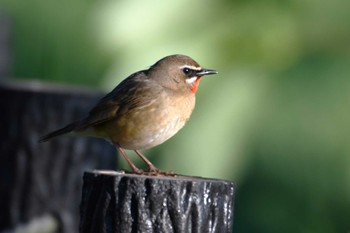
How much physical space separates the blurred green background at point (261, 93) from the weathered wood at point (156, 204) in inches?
171

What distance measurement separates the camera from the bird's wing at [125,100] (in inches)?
202

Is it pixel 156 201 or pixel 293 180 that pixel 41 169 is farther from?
pixel 293 180

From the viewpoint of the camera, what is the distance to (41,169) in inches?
237

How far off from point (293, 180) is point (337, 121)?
1.89 ft

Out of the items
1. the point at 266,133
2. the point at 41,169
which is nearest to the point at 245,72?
the point at 266,133

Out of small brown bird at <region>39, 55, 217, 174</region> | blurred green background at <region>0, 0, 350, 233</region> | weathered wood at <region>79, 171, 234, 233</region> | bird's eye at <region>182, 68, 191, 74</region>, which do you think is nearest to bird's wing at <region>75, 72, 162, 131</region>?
small brown bird at <region>39, 55, 217, 174</region>

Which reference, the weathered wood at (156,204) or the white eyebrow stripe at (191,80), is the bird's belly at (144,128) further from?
the weathered wood at (156,204)

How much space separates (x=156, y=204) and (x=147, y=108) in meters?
1.51

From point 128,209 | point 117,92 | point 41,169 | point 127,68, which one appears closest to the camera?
point 128,209

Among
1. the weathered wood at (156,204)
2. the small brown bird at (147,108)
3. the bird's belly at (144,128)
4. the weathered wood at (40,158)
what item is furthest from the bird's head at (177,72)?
the weathered wood at (156,204)

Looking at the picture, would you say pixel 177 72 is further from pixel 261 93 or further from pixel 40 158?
pixel 261 93

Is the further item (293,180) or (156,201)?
(293,180)

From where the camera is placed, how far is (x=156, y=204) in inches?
143

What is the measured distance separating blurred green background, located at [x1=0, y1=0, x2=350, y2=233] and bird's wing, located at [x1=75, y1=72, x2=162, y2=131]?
283 cm
